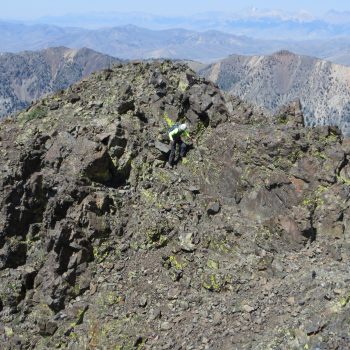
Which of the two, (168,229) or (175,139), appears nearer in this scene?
(168,229)

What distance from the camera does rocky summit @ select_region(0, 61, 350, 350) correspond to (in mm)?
17953

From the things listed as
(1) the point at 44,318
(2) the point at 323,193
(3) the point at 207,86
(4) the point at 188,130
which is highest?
(3) the point at 207,86

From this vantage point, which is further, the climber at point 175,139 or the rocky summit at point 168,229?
the climber at point 175,139

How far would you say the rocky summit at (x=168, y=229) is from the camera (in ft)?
58.9

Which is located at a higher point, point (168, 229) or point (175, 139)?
point (175, 139)

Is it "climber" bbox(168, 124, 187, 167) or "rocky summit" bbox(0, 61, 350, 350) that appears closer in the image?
Result: "rocky summit" bbox(0, 61, 350, 350)

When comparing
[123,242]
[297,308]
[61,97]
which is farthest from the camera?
[61,97]

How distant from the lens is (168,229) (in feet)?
70.5

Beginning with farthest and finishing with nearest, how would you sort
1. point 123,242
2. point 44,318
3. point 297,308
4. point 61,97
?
point 61,97, point 123,242, point 44,318, point 297,308

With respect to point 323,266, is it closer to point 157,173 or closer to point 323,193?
point 323,193

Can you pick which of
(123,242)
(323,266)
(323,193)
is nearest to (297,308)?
(323,266)

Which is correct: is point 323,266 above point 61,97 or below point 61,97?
below

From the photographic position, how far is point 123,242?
21188mm

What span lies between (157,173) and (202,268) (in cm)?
609
